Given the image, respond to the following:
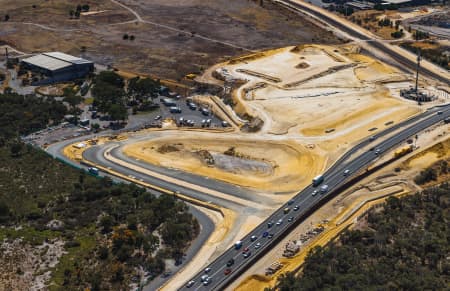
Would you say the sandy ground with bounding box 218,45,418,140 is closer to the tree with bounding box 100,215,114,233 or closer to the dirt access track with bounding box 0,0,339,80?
→ the dirt access track with bounding box 0,0,339,80

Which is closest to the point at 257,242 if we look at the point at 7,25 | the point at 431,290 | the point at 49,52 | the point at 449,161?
the point at 431,290

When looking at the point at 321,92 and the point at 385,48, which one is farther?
the point at 385,48

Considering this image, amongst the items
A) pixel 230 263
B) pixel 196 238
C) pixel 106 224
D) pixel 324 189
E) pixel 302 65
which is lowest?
pixel 196 238

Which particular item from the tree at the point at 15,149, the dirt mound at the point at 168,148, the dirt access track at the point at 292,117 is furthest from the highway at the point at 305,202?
the tree at the point at 15,149

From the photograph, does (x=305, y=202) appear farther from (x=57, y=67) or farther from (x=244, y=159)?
(x=57, y=67)

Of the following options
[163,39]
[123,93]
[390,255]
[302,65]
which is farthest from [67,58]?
[390,255]

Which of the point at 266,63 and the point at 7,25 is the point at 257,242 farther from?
the point at 7,25

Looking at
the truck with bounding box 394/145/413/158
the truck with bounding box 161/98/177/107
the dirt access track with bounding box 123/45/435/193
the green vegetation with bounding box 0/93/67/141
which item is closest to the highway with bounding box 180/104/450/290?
the truck with bounding box 394/145/413/158
